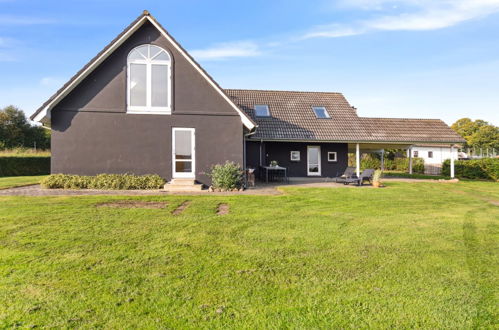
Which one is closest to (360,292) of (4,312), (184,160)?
(4,312)

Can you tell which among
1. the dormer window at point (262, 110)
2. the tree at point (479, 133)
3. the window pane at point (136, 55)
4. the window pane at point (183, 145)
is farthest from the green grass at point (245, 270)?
the tree at point (479, 133)

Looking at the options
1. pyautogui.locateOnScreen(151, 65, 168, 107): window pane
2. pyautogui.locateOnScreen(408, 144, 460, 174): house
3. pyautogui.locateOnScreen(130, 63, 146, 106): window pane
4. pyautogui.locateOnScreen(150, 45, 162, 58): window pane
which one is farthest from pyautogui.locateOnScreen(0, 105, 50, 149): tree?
pyautogui.locateOnScreen(408, 144, 460, 174): house

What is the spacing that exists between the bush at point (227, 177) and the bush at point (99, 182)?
2564mm

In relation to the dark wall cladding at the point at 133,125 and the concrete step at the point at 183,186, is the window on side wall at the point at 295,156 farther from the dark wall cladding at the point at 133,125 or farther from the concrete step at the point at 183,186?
the concrete step at the point at 183,186

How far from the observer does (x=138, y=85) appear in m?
13.7

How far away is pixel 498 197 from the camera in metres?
12.2

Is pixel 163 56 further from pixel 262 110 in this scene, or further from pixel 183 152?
pixel 262 110

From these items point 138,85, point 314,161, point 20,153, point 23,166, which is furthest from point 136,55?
point 20,153

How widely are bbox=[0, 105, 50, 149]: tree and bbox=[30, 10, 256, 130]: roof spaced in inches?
1180

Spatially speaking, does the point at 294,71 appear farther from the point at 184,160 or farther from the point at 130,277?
the point at 130,277

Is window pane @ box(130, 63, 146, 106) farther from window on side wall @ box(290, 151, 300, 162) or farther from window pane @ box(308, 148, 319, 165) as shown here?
window pane @ box(308, 148, 319, 165)

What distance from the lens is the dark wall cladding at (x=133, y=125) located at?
13.4 metres

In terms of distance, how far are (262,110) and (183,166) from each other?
8.12 m

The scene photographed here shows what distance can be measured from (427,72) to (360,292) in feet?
62.6
